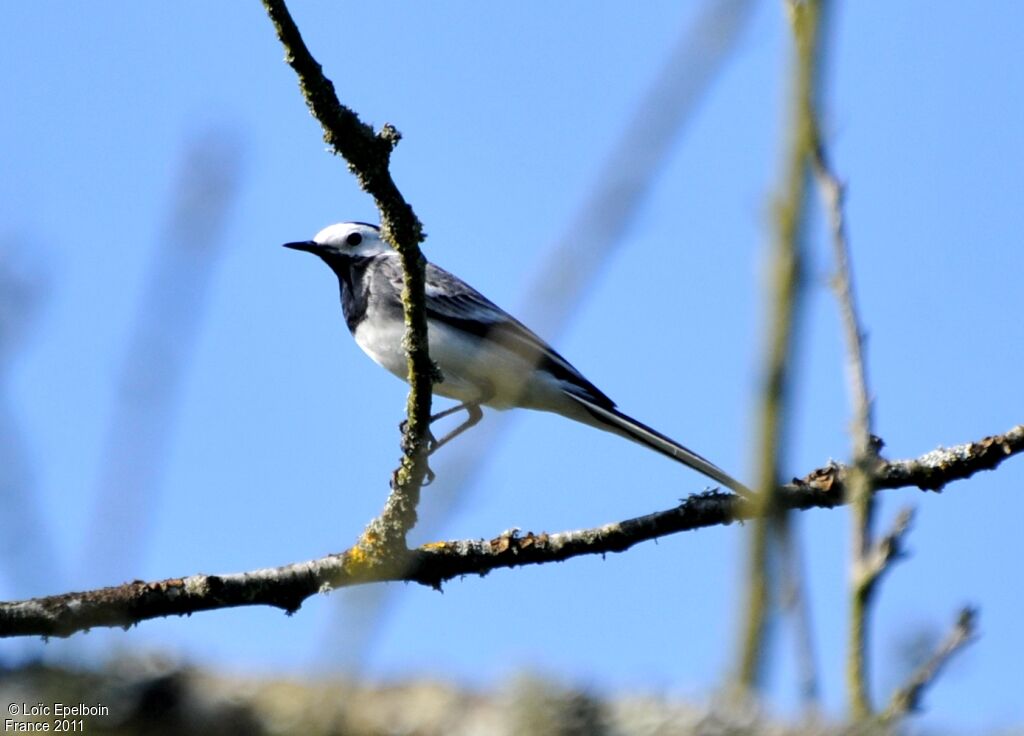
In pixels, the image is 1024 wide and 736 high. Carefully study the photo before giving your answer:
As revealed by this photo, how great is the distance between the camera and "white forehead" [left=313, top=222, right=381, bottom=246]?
11516 mm

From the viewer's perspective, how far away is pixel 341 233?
38.1ft

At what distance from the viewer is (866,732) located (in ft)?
4.90

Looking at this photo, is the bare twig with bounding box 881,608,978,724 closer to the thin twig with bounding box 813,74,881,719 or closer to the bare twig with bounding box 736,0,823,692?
the thin twig with bounding box 813,74,881,719

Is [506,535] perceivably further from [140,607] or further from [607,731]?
[607,731]

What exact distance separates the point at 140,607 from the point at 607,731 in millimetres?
4639

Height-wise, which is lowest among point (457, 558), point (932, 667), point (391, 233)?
point (932, 667)

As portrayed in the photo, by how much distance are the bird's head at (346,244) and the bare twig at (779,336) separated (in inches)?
382

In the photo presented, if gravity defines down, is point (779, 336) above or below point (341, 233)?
below

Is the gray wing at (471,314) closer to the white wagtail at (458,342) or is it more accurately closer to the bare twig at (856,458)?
the white wagtail at (458,342)

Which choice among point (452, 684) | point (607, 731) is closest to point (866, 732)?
point (607, 731)

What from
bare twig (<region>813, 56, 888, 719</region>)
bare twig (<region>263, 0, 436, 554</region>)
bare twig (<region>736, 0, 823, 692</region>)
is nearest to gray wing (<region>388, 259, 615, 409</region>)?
bare twig (<region>263, 0, 436, 554</region>)

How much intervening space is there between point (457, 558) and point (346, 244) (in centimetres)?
572

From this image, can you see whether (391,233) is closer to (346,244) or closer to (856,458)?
(856,458)

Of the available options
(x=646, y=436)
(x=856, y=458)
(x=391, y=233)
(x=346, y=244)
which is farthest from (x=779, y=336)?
(x=346, y=244)
